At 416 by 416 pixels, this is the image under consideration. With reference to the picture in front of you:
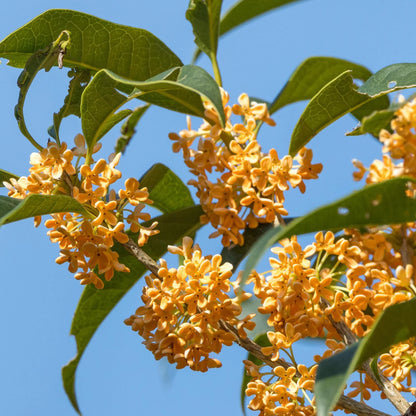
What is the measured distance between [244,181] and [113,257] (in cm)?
37

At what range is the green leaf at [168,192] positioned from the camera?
2.11m

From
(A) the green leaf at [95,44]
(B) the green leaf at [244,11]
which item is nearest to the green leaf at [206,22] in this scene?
(A) the green leaf at [95,44]

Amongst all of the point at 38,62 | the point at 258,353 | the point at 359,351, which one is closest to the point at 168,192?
the point at 38,62

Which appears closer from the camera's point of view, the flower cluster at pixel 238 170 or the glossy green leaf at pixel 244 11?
the flower cluster at pixel 238 170

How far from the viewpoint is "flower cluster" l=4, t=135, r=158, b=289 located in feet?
5.06

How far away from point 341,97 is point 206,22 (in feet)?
1.68

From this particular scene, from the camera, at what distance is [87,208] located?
159 centimetres

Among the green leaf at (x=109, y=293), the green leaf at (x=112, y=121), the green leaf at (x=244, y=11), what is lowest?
the green leaf at (x=109, y=293)

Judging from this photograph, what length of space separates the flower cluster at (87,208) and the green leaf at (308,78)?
668mm

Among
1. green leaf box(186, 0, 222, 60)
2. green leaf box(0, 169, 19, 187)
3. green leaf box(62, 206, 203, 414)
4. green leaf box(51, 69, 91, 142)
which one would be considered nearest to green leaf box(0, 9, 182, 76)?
green leaf box(51, 69, 91, 142)

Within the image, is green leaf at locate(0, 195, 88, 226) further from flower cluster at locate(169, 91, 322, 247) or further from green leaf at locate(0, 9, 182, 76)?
green leaf at locate(0, 9, 182, 76)

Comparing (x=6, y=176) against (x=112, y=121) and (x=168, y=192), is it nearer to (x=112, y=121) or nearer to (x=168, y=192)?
(x=112, y=121)

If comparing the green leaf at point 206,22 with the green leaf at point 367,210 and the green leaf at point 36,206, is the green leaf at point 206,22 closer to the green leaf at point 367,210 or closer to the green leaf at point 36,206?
the green leaf at point 36,206

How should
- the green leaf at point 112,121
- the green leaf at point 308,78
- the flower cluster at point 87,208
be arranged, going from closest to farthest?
the flower cluster at point 87,208 → the green leaf at point 112,121 → the green leaf at point 308,78
